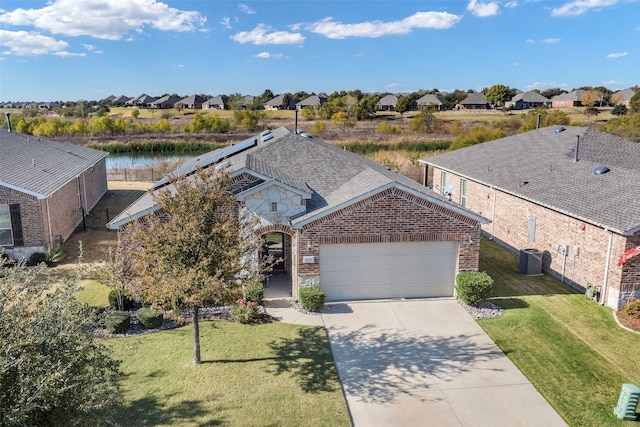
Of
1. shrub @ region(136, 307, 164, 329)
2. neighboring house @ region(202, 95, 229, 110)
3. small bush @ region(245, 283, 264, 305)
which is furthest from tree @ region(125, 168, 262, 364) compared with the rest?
neighboring house @ region(202, 95, 229, 110)

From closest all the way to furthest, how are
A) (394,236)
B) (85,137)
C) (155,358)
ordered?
1. (155,358)
2. (394,236)
3. (85,137)

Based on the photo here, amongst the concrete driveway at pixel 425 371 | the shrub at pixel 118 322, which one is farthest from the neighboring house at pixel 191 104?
the concrete driveway at pixel 425 371

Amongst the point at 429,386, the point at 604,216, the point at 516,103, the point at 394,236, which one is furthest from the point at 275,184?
the point at 516,103

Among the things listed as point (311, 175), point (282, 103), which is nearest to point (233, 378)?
point (311, 175)

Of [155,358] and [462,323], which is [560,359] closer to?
[462,323]

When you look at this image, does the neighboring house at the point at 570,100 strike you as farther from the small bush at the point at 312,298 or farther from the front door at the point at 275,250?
the small bush at the point at 312,298

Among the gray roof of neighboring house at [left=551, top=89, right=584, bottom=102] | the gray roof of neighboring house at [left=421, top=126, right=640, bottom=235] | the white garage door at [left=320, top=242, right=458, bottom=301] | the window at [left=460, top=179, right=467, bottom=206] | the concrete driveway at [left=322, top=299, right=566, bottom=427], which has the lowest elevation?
the concrete driveway at [left=322, top=299, right=566, bottom=427]

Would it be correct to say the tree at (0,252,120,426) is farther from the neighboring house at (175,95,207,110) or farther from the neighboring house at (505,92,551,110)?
the neighboring house at (175,95,207,110)
